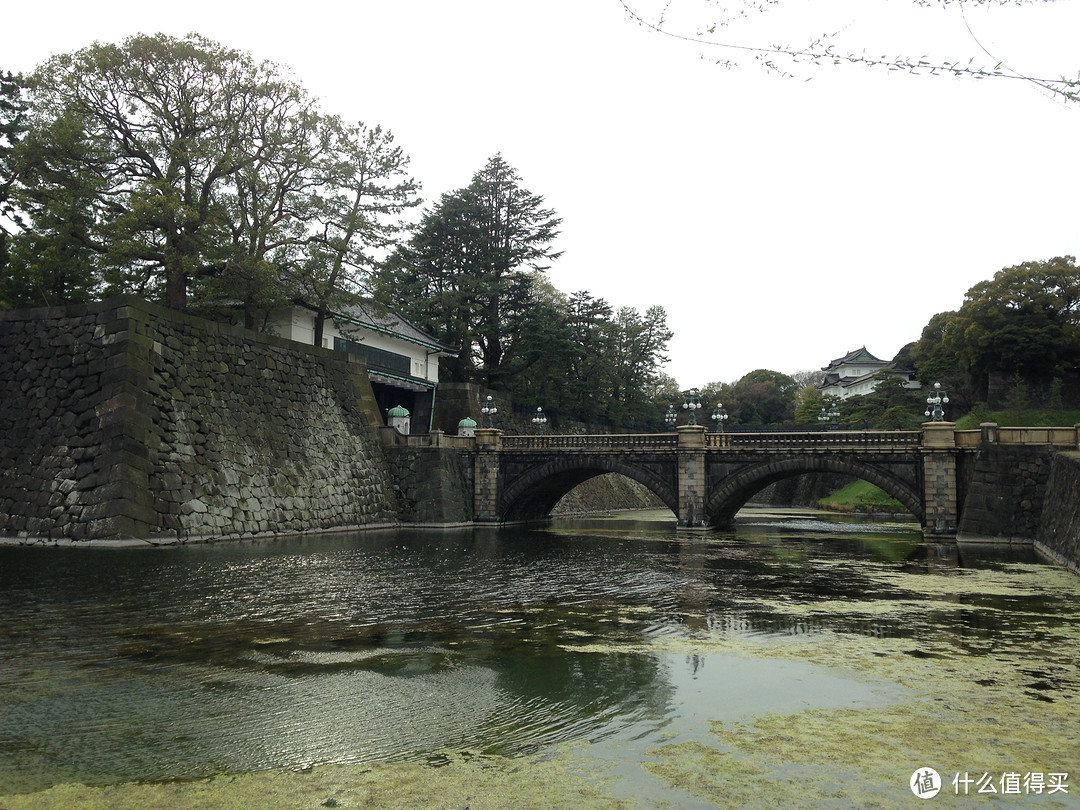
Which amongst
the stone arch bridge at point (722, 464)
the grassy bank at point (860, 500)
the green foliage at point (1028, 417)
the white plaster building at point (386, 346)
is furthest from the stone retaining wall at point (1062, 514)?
the white plaster building at point (386, 346)

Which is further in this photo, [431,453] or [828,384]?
[828,384]

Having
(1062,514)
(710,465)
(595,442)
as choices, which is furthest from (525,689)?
(595,442)

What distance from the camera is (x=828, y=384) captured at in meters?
105

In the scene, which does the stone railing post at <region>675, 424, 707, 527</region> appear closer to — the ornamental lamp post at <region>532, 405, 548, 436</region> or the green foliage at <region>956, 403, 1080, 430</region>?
the ornamental lamp post at <region>532, 405, 548, 436</region>

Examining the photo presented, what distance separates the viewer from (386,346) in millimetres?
49875

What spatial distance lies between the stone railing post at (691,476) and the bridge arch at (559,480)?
75 centimetres

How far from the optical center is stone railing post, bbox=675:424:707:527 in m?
40.2

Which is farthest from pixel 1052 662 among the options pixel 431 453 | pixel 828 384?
pixel 828 384

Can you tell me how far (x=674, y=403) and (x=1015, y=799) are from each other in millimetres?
79799

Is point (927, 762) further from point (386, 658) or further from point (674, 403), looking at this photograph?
point (674, 403)

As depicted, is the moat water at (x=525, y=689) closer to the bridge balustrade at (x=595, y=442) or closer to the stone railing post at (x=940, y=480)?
the stone railing post at (x=940, y=480)

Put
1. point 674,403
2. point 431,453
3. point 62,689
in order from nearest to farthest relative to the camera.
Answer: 1. point 62,689
2. point 431,453
3. point 674,403

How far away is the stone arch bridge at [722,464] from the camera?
115 feet

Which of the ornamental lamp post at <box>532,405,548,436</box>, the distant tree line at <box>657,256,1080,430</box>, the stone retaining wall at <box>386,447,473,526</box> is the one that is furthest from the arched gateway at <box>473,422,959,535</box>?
the distant tree line at <box>657,256,1080,430</box>
